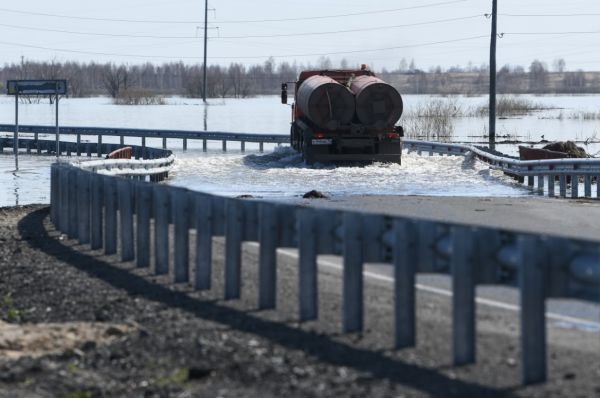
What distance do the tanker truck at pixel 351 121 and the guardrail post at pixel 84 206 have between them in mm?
20902

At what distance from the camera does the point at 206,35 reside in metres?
122

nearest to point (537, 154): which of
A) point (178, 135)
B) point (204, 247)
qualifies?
point (204, 247)

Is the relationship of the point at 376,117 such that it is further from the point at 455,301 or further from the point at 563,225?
the point at 455,301

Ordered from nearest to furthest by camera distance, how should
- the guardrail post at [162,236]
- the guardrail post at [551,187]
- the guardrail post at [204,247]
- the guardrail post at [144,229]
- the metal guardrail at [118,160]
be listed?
the guardrail post at [204,247]
the guardrail post at [162,236]
the guardrail post at [144,229]
the metal guardrail at [118,160]
the guardrail post at [551,187]

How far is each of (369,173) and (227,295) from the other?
24.6 m

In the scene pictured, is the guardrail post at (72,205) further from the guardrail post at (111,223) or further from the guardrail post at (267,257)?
the guardrail post at (267,257)

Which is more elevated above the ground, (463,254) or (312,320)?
(463,254)

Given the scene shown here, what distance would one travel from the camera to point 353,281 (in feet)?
33.9

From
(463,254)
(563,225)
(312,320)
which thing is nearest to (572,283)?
(463,254)

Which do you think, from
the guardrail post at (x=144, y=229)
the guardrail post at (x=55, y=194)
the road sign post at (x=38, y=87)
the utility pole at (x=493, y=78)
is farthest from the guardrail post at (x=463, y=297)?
the utility pole at (x=493, y=78)

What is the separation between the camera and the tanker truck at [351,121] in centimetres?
3869

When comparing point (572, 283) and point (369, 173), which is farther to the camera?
point (369, 173)

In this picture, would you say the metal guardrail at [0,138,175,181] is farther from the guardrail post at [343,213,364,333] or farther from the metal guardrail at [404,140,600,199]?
the guardrail post at [343,213,364,333]

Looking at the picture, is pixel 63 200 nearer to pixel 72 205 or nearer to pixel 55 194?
pixel 72 205
